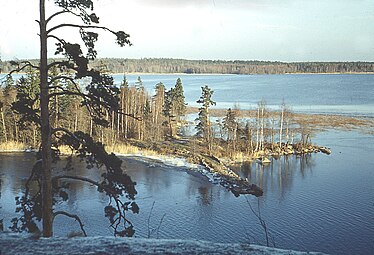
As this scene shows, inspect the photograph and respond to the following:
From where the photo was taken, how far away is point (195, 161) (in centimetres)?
3547

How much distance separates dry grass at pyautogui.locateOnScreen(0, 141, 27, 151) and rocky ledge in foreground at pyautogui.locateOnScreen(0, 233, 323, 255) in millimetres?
38233

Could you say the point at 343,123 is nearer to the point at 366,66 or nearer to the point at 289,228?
the point at 289,228

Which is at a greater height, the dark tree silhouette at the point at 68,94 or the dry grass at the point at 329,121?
the dark tree silhouette at the point at 68,94

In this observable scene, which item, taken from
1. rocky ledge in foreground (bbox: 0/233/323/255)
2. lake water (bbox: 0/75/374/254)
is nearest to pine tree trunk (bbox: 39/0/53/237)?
rocky ledge in foreground (bbox: 0/233/323/255)

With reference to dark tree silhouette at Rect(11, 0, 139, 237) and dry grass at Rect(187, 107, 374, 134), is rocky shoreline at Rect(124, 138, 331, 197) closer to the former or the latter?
dry grass at Rect(187, 107, 374, 134)

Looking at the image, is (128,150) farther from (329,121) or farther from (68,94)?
(68,94)

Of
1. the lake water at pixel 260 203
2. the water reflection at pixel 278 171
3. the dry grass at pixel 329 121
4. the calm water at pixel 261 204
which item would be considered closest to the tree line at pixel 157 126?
the dry grass at pixel 329 121

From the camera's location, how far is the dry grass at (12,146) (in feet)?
130

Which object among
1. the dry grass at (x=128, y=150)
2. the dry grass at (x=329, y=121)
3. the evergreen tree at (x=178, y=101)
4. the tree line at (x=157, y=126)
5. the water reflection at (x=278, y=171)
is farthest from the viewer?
the evergreen tree at (x=178, y=101)

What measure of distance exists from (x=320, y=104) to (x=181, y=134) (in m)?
34.5

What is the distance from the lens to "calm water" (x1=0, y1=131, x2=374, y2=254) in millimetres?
18422

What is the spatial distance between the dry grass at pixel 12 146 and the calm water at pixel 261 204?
4.84 metres

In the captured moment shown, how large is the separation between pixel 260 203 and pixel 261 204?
1.18 ft

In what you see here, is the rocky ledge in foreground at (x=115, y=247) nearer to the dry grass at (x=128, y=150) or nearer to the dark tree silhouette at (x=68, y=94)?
the dark tree silhouette at (x=68, y=94)
